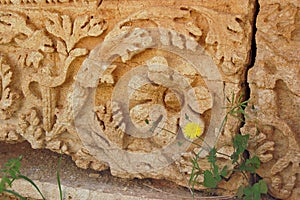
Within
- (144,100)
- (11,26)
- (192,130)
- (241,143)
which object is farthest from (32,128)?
(241,143)

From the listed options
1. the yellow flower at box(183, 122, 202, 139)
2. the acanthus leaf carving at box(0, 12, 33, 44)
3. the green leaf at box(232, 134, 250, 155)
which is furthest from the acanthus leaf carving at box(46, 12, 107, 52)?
the green leaf at box(232, 134, 250, 155)

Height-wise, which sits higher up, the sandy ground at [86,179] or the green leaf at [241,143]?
the green leaf at [241,143]

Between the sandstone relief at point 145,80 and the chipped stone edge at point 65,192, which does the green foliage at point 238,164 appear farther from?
the chipped stone edge at point 65,192

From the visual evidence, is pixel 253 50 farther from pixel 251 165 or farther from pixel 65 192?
pixel 65 192

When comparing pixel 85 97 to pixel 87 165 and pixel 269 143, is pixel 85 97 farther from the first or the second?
pixel 269 143

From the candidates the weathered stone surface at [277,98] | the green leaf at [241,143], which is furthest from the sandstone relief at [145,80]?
the green leaf at [241,143]

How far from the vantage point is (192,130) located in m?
2.16

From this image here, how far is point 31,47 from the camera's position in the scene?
101 inches

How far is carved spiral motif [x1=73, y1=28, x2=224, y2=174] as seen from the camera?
7.13ft

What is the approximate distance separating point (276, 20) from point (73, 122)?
4.26 feet

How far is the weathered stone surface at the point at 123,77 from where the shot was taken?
2.12m

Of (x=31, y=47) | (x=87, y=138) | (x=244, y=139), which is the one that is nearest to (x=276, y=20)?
(x=244, y=139)

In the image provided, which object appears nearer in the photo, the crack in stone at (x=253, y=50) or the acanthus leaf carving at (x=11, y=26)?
the crack in stone at (x=253, y=50)

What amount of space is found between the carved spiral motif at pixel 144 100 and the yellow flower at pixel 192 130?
0.14ft
